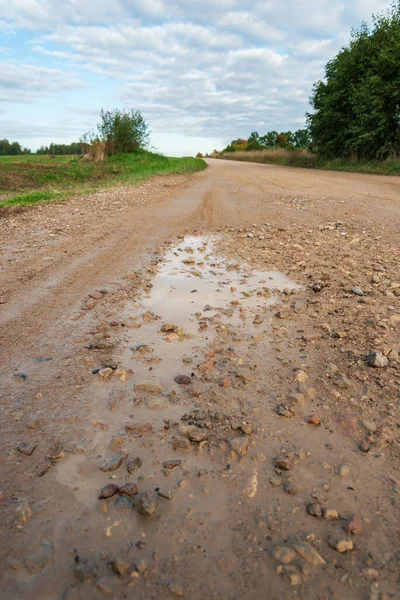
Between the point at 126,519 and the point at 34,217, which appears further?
the point at 34,217

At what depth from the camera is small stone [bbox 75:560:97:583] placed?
4.27 ft

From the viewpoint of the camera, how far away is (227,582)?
1288 mm

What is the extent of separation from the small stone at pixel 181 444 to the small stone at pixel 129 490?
29 cm

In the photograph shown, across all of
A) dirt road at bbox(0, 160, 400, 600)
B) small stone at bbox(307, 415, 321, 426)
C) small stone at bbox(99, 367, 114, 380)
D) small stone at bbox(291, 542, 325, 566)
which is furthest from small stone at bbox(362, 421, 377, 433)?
small stone at bbox(99, 367, 114, 380)

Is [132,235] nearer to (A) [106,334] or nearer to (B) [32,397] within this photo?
(A) [106,334]

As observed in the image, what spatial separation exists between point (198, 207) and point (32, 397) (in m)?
6.60

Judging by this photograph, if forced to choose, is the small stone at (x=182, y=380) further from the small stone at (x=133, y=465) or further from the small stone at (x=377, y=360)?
the small stone at (x=377, y=360)

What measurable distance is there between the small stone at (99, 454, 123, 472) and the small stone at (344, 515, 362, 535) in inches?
37.1

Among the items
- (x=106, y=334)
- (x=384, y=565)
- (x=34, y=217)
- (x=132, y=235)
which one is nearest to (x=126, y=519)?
(x=384, y=565)

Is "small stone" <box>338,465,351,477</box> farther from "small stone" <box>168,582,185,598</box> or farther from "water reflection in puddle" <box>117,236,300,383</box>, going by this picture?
"water reflection in puddle" <box>117,236,300,383</box>

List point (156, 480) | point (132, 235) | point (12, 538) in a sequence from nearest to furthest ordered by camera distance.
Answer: point (12, 538)
point (156, 480)
point (132, 235)

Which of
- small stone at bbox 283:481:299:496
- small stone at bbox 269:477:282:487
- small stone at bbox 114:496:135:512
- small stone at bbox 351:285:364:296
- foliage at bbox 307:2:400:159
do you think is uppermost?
foliage at bbox 307:2:400:159

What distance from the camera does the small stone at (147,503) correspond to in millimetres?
1535

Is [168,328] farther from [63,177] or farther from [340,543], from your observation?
[63,177]
